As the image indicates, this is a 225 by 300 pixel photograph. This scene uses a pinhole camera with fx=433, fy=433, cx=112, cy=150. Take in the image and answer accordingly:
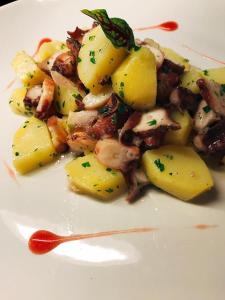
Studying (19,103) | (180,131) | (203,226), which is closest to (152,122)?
(180,131)

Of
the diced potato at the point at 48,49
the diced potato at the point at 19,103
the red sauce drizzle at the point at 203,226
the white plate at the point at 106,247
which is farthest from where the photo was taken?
the diced potato at the point at 48,49

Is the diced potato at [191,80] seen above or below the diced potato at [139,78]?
below

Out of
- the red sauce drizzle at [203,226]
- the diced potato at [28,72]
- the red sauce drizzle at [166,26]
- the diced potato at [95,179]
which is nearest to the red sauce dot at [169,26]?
the red sauce drizzle at [166,26]

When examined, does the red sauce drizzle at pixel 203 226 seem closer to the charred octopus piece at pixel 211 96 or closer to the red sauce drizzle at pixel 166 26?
the charred octopus piece at pixel 211 96

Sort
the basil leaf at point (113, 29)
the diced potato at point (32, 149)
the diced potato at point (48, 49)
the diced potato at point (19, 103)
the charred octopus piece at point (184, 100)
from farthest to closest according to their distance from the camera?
1. the diced potato at point (48, 49)
2. the diced potato at point (19, 103)
3. the diced potato at point (32, 149)
4. the charred octopus piece at point (184, 100)
5. the basil leaf at point (113, 29)

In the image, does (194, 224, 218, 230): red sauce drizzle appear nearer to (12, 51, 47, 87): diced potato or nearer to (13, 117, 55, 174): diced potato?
(13, 117, 55, 174): diced potato

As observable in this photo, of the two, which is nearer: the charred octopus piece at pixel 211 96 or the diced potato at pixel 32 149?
the charred octopus piece at pixel 211 96

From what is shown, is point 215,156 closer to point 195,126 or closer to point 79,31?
point 195,126
